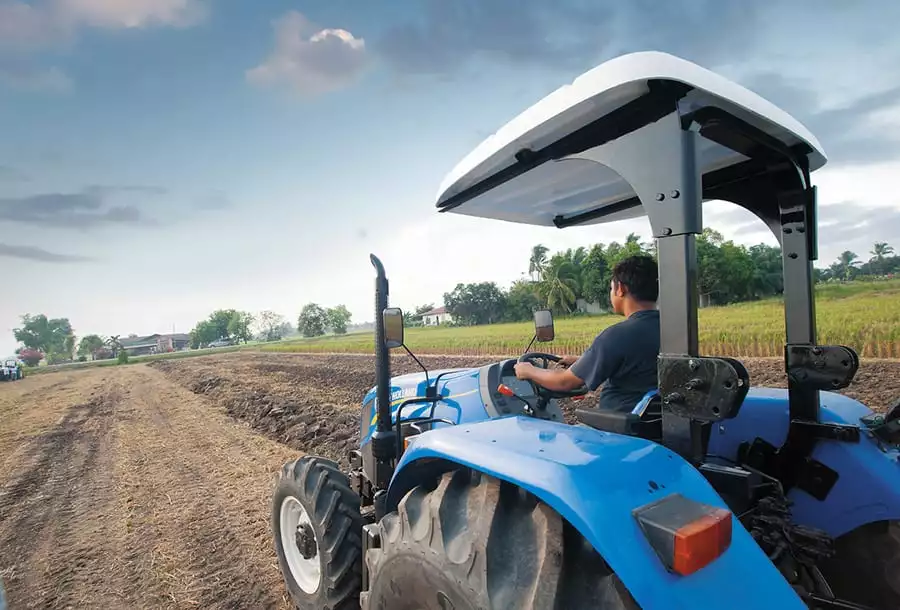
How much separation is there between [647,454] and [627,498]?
201mm

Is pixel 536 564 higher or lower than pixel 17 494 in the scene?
higher

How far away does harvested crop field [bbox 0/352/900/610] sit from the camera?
326 centimetres

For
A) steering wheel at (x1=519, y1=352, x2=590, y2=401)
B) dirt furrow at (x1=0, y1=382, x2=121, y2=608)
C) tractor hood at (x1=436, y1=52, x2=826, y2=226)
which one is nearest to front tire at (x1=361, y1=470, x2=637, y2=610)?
steering wheel at (x1=519, y1=352, x2=590, y2=401)

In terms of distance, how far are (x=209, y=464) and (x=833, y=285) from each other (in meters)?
20.4

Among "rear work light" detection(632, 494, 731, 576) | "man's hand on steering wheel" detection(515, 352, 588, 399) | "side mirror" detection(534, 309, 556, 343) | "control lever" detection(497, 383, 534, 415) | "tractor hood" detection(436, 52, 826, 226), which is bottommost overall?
"rear work light" detection(632, 494, 731, 576)

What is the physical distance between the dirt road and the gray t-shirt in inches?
89.1

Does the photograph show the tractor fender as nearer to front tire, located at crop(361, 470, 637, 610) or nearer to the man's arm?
front tire, located at crop(361, 470, 637, 610)

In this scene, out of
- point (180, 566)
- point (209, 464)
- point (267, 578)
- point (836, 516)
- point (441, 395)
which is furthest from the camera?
point (209, 464)

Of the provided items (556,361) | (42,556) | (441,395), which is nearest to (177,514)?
(42,556)

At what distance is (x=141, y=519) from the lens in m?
4.40

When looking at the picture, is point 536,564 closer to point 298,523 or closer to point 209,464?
point 298,523

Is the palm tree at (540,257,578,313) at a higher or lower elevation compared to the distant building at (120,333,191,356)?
higher

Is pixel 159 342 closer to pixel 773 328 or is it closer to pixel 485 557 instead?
pixel 773 328

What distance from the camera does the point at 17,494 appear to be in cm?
559
